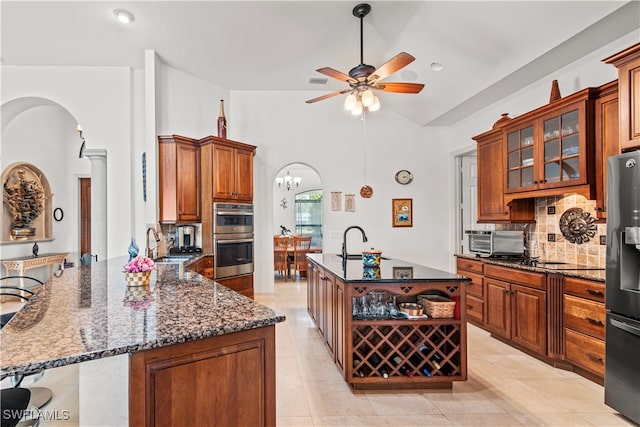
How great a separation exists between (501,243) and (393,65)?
92.9 inches

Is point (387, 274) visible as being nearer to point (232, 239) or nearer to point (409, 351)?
point (409, 351)

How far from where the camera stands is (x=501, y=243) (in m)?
3.99

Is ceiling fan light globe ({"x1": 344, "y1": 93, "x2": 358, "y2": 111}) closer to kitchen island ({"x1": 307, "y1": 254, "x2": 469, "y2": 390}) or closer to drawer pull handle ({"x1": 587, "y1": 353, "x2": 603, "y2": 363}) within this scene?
kitchen island ({"x1": 307, "y1": 254, "x2": 469, "y2": 390})

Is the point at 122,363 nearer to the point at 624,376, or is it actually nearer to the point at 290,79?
the point at 624,376

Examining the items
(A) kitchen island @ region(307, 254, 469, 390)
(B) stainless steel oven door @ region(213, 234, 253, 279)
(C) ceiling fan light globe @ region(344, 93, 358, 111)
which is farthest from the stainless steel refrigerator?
(B) stainless steel oven door @ region(213, 234, 253, 279)

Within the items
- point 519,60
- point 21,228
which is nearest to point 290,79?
point 519,60

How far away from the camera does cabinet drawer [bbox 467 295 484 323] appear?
3924 mm

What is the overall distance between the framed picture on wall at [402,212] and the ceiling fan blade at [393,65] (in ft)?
10.3

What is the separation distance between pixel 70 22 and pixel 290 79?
2.79m

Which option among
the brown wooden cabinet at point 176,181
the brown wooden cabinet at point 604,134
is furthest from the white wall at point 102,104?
the brown wooden cabinet at point 604,134

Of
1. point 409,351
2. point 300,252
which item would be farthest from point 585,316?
point 300,252

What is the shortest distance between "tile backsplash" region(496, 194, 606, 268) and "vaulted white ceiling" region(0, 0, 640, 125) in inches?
54.5

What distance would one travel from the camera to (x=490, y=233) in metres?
4.07

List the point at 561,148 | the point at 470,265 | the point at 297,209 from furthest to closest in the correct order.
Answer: the point at 297,209
the point at 470,265
the point at 561,148
